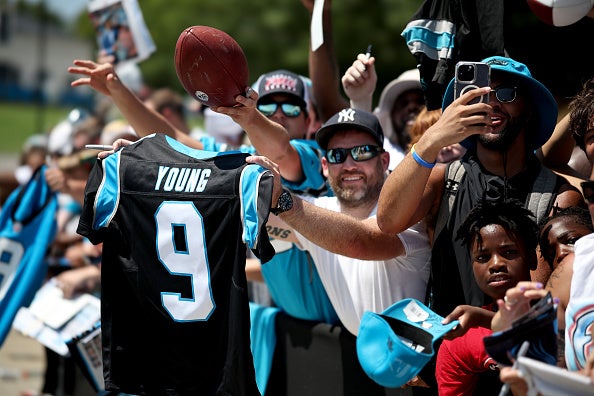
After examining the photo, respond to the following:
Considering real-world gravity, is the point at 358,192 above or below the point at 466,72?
below

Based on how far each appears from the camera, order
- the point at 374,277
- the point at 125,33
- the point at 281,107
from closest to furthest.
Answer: the point at 374,277
the point at 281,107
the point at 125,33

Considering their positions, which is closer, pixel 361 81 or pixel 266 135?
pixel 266 135

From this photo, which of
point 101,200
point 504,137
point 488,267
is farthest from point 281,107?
point 488,267

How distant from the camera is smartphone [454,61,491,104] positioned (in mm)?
4156

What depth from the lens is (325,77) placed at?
6.09m

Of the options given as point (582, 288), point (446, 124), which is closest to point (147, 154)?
point (446, 124)

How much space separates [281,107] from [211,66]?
149 centimetres

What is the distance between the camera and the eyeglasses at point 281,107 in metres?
6.00

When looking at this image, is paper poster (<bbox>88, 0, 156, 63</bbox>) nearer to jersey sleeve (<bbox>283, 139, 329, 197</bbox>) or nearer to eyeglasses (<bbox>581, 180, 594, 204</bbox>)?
jersey sleeve (<bbox>283, 139, 329, 197</bbox>)

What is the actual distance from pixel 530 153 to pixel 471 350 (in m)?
1.09

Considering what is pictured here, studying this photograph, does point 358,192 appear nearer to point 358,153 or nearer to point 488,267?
point 358,153

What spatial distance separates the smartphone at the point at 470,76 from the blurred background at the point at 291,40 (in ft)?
6.26

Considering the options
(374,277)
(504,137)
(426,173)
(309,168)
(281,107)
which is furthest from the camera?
(281,107)

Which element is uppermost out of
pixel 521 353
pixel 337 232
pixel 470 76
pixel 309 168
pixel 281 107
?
pixel 281 107
